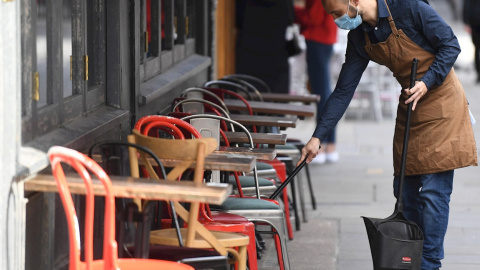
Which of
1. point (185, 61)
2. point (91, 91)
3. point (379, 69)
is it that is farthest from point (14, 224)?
point (379, 69)

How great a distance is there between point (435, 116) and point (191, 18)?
3.29m

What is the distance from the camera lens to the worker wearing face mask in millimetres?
4031

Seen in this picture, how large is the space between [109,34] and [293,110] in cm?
190

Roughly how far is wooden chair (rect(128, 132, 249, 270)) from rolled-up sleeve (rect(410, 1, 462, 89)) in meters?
1.18

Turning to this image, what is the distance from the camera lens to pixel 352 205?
22.2 ft

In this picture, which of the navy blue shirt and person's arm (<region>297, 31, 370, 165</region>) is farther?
person's arm (<region>297, 31, 370, 165</region>)

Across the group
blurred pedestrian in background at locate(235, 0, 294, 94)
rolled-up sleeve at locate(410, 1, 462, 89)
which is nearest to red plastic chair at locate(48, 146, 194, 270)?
rolled-up sleeve at locate(410, 1, 462, 89)

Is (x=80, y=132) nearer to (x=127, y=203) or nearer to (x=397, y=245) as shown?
(x=127, y=203)

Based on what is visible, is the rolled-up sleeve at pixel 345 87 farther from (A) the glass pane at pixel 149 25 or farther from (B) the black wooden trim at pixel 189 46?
(B) the black wooden trim at pixel 189 46

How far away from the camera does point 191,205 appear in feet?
11.2

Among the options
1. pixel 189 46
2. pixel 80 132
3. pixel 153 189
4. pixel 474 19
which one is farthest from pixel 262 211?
pixel 474 19

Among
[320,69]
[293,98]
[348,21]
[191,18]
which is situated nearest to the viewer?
[348,21]

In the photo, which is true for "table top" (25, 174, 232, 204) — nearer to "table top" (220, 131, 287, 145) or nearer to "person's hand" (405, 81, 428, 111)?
"person's hand" (405, 81, 428, 111)

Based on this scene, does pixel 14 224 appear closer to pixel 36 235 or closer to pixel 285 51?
pixel 36 235
